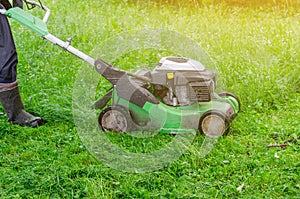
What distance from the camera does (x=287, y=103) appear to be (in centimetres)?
A: 411

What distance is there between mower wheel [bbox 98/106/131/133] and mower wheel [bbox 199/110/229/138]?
1.57 feet

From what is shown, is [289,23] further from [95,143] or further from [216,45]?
[95,143]

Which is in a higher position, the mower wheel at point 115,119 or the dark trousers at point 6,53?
the dark trousers at point 6,53

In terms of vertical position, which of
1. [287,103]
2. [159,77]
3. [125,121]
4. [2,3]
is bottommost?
[287,103]

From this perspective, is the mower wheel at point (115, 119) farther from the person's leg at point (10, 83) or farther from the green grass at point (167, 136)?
the person's leg at point (10, 83)

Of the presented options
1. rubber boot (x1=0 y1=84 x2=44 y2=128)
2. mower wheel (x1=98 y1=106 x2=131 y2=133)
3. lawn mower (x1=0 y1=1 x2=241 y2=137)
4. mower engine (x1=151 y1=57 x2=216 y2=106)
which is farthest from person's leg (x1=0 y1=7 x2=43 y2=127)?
mower engine (x1=151 y1=57 x2=216 y2=106)

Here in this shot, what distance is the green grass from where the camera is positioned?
295 cm

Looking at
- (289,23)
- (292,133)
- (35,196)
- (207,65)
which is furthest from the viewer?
(289,23)

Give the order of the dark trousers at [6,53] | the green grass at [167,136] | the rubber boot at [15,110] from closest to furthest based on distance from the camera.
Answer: the green grass at [167,136]
the dark trousers at [6,53]
the rubber boot at [15,110]

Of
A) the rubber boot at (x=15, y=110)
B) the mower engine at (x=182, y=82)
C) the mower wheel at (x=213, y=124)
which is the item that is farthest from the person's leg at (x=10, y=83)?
the mower wheel at (x=213, y=124)

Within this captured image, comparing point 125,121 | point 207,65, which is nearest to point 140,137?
point 125,121

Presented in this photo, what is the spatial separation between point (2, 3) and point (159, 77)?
4.05ft

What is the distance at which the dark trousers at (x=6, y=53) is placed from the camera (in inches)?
143

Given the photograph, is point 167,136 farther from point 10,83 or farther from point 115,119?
point 10,83
